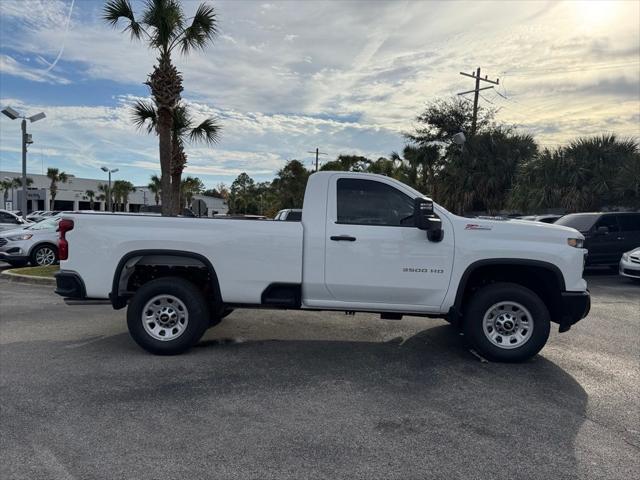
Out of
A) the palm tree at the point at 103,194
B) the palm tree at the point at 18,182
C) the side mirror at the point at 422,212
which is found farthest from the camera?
the palm tree at the point at 103,194

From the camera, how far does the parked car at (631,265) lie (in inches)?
457

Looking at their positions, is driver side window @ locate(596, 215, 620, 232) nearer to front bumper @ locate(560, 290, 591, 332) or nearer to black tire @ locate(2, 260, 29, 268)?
front bumper @ locate(560, 290, 591, 332)

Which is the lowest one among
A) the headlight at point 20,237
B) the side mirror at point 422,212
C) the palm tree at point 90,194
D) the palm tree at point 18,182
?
the headlight at point 20,237

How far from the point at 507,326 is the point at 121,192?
269 feet

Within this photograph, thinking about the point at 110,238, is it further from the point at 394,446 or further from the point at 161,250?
the point at 394,446

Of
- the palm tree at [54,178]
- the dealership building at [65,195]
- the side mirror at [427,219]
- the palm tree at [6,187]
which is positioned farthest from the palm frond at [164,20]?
the palm tree at [6,187]

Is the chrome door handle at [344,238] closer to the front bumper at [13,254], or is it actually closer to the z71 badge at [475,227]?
the z71 badge at [475,227]

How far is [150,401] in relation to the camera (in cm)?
417

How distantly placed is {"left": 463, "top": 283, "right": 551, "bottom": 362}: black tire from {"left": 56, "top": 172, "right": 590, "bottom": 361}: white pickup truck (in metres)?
0.01

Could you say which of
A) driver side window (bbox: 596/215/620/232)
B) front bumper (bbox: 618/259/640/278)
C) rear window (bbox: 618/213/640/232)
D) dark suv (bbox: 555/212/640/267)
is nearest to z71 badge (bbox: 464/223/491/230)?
front bumper (bbox: 618/259/640/278)

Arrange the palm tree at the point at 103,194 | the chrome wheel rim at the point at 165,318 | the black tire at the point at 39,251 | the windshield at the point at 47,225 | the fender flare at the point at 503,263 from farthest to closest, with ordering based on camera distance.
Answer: the palm tree at the point at 103,194 < the windshield at the point at 47,225 < the black tire at the point at 39,251 < the chrome wheel rim at the point at 165,318 < the fender flare at the point at 503,263

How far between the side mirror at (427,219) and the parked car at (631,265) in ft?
→ 30.3

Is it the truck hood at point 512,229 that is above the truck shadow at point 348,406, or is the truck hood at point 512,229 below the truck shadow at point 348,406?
above

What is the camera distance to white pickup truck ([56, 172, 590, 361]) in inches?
204
